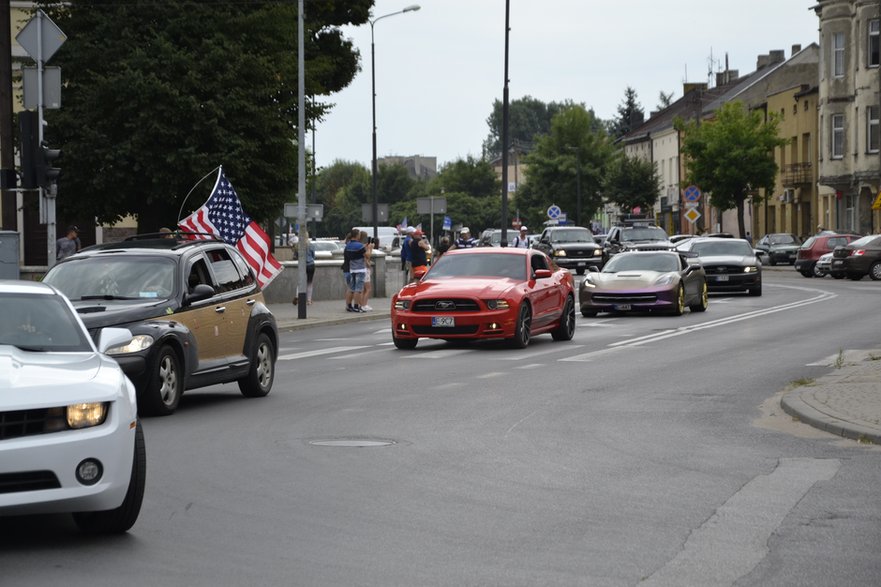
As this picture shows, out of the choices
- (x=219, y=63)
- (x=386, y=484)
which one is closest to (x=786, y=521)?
(x=386, y=484)

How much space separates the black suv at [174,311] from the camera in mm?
14250

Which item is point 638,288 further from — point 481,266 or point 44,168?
point 44,168

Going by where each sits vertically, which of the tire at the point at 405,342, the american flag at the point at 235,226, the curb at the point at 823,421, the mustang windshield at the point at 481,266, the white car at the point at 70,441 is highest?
the american flag at the point at 235,226

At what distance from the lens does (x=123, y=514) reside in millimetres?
8281

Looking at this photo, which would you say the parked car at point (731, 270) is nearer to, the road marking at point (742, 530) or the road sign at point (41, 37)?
the road sign at point (41, 37)

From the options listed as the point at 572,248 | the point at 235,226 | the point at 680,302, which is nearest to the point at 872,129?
the point at 572,248

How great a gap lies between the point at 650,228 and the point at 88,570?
2123 inches

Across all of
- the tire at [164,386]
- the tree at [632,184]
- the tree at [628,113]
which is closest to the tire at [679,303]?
the tire at [164,386]

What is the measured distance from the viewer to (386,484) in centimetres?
1020

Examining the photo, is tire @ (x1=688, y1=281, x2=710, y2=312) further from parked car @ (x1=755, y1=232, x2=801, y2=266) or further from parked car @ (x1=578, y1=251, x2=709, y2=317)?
parked car @ (x1=755, y1=232, x2=801, y2=266)

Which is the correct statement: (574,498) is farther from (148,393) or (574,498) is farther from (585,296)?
(585,296)

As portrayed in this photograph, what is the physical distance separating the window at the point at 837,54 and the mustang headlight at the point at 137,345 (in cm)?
6479

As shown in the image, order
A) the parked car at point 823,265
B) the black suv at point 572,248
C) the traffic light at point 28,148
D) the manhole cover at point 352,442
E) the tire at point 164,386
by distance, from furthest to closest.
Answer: the black suv at point 572,248 < the parked car at point 823,265 < the traffic light at point 28,148 < the tire at point 164,386 < the manhole cover at point 352,442

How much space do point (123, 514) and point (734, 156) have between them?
74328 millimetres
